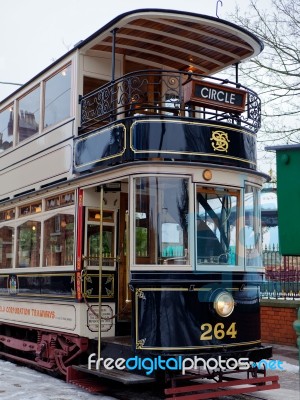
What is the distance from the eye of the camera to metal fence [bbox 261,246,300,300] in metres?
12.3

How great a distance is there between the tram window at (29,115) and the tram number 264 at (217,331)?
16.0 feet

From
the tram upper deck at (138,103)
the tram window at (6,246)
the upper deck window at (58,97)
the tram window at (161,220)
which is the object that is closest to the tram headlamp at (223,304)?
the tram window at (161,220)

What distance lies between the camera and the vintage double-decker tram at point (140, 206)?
7.02 m

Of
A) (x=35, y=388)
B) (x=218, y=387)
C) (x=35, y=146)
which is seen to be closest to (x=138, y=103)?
(x=35, y=146)

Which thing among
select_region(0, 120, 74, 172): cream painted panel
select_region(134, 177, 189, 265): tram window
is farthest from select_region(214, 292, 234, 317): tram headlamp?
select_region(0, 120, 74, 172): cream painted panel

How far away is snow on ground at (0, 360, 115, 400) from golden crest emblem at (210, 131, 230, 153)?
347 centimetres

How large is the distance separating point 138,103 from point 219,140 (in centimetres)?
117

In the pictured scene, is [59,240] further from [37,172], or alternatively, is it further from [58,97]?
[58,97]

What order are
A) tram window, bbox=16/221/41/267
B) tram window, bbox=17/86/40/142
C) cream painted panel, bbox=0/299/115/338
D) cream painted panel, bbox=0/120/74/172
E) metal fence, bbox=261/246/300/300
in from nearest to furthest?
cream painted panel, bbox=0/299/115/338 < cream painted panel, bbox=0/120/74/172 < tram window, bbox=16/221/41/267 < tram window, bbox=17/86/40/142 < metal fence, bbox=261/246/300/300

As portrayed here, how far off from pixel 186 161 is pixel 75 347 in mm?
3027

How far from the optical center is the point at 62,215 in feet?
28.6

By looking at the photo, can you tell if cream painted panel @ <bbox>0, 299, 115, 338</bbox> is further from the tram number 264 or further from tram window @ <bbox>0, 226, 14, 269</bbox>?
the tram number 264

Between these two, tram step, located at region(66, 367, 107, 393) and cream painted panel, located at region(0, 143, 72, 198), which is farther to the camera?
cream painted panel, located at region(0, 143, 72, 198)

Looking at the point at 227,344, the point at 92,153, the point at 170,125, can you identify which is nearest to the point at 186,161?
the point at 170,125
